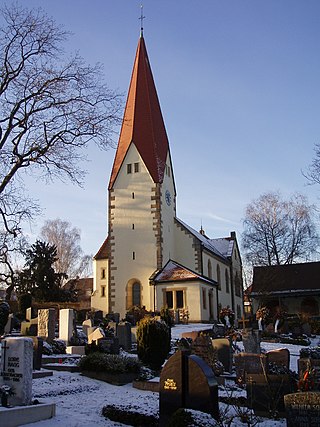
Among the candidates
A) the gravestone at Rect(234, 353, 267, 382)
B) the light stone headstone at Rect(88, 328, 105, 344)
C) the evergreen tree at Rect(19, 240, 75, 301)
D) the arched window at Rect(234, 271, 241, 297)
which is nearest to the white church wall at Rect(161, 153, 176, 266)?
the evergreen tree at Rect(19, 240, 75, 301)

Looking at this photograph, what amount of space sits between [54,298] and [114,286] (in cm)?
618

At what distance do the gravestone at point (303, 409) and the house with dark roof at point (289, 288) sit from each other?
3414 centimetres

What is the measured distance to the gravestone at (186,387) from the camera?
6684mm

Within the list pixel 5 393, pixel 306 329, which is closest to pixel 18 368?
pixel 5 393

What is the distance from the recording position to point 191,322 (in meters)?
30.2

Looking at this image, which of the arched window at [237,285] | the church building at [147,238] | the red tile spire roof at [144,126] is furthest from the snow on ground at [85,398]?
the arched window at [237,285]

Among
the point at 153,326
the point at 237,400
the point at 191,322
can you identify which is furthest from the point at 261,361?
the point at 191,322

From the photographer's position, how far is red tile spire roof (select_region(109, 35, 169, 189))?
35.6 m

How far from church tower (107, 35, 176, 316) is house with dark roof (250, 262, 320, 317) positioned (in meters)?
11.4

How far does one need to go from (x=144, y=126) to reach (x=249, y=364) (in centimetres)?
2859

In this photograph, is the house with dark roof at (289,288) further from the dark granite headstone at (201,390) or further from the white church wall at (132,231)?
the dark granite headstone at (201,390)

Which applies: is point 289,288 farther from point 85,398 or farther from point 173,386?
point 173,386

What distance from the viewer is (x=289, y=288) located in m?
41.9

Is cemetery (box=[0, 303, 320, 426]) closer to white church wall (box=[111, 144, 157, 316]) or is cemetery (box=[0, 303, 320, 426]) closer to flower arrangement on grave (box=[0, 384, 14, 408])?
flower arrangement on grave (box=[0, 384, 14, 408])
